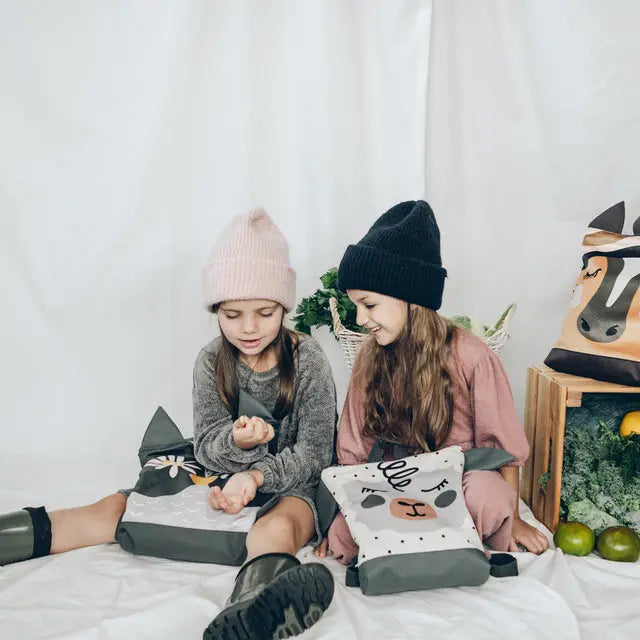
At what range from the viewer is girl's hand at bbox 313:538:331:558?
148 cm

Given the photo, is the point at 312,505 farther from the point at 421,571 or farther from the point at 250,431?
the point at 421,571

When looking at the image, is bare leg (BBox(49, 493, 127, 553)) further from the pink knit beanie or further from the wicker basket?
the wicker basket

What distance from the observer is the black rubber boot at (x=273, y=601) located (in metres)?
1.04

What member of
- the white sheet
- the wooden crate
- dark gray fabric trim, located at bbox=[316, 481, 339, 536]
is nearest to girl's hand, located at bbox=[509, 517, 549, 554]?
the white sheet

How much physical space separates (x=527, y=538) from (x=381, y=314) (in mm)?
531

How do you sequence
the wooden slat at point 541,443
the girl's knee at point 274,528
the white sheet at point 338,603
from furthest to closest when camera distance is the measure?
the wooden slat at point 541,443, the girl's knee at point 274,528, the white sheet at point 338,603

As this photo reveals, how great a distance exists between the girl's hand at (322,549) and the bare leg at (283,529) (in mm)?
28

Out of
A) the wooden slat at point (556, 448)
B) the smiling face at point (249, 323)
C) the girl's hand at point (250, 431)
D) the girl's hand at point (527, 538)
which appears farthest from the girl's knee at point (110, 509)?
the wooden slat at point (556, 448)

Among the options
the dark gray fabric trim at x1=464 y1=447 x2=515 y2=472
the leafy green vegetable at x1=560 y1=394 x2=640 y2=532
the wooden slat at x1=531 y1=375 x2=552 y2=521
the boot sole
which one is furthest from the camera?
the wooden slat at x1=531 y1=375 x2=552 y2=521

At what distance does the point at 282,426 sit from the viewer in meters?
1.64

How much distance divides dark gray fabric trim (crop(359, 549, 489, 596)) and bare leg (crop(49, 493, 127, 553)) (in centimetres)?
55

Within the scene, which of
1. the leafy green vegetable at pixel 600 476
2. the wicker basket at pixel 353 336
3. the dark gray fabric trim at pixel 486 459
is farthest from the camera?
the wicker basket at pixel 353 336

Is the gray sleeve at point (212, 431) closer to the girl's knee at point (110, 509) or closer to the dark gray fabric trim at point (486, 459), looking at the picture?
the girl's knee at point (110, 509)

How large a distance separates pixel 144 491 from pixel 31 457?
774mm
